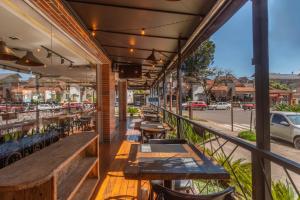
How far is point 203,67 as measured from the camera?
112 ft

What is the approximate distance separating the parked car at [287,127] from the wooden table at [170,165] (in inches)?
342

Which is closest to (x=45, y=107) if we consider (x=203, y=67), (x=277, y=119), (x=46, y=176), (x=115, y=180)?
(x=115, y=180)

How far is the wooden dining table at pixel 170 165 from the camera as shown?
6.25ft

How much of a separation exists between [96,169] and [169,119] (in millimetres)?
5766

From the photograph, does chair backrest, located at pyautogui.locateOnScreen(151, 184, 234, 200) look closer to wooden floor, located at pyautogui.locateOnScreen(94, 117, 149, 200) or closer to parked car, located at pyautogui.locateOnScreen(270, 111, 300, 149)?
wooden floor, located at pyautogui.locateOnScreen(94, 117, 149, 200)

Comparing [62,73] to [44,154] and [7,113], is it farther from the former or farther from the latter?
[44,154]

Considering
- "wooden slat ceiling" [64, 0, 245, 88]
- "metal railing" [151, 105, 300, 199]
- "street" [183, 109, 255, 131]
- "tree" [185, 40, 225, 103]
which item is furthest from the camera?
"tree" [185, 40, 225, 103]

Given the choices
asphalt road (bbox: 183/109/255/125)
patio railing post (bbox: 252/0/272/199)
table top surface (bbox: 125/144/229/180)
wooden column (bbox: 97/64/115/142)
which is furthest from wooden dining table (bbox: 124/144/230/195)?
asphalt road (bbox: 183/109/255/125)

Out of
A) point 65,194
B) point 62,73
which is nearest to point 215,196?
point 65,194

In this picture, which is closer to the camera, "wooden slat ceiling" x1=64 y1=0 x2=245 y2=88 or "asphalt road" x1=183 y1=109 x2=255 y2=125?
"wooden slat ceiling" x1=64 y1=0 x2=245 y2=88

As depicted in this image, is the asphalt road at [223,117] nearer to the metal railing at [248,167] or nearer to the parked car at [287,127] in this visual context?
the parked car at [287,127]

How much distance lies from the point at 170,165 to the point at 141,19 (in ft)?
7.88

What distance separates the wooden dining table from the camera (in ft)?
6.25

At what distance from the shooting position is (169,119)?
922cm
